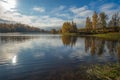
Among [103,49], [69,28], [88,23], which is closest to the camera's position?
[103,49]

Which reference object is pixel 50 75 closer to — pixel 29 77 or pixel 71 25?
pixel 29 77

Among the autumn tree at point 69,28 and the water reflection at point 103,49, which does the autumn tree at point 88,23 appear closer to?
the autumn tree at point 69,28

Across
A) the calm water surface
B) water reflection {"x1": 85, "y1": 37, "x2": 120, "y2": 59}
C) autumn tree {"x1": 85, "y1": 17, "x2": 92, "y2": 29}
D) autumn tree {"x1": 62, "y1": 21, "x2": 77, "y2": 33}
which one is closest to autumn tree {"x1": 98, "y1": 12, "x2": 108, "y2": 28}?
autumn tree {"x1": 85, "y1": 17, "x2": 92, "y2": 29}

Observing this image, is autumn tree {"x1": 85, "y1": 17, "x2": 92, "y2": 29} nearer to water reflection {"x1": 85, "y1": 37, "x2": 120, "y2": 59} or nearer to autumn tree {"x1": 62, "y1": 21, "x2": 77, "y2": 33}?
autumn tree {"x1": 62, "y1": 21, "x2": 77, "y2": 33}

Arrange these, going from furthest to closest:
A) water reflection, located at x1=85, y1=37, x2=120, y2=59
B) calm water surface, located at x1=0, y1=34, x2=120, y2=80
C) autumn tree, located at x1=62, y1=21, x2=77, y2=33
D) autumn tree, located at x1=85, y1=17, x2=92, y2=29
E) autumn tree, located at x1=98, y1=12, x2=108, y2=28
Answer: autumn tree, located at x1=62, y1=21, x2=77, y2=33 → autumn tree, located at x1=85, y1=17, x2=92, y2=29 → autumn tree, located at x1=98, y1=12, x2=108, y2=28 → water reflection, located at x1=85, y1=37, x2=120, y2=59 → calm water surface, located at x1=0, y1=34, x2=120, y2=80

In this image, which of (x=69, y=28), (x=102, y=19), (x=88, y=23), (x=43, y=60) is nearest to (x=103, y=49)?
(x=43, y=60)

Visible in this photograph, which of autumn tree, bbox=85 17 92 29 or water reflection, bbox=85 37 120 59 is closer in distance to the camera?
water reflection, bbox=85 37 120 59

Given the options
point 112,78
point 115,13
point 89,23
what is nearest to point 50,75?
point 112,78

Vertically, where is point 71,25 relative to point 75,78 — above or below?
above

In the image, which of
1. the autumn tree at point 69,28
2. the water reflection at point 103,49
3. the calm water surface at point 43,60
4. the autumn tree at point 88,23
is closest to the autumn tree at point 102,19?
the autumn tree at point 88,23

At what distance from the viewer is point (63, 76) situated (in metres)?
Answer: 14.4

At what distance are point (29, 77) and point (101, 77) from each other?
23.3 feet

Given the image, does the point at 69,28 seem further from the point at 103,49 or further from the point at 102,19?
the point at 103,49

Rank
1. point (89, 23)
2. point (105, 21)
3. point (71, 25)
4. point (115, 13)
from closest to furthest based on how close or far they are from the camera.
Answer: point (105, 21)
point (115, 13)
point (89, 23)
point (71, 25)
